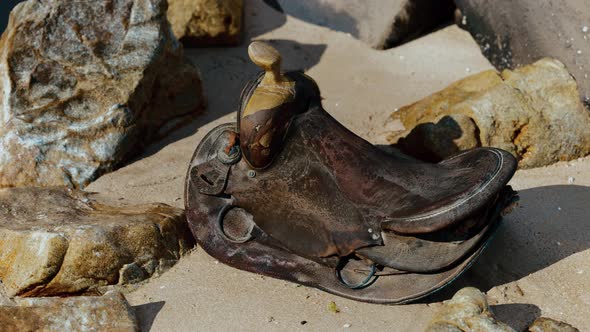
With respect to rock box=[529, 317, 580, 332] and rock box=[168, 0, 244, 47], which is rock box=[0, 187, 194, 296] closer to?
rock box=[529, 317, 580, 332]

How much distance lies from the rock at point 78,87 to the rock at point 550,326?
8.89 feet

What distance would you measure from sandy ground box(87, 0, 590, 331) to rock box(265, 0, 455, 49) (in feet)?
0.34

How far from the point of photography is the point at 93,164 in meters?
5.32

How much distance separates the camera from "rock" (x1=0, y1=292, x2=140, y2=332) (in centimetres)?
392

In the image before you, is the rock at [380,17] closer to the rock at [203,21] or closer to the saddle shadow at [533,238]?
the rock at [203,21]

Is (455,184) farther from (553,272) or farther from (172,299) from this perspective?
(172,299)

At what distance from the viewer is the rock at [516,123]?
527cm

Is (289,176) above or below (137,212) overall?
above

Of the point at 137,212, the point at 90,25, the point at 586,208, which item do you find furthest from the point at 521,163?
the point at 90,25

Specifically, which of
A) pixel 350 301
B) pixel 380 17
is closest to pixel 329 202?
pixel 350 301

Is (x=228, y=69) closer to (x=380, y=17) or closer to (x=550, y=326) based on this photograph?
(x=380, y=17)

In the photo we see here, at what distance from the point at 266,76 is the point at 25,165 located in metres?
1.85

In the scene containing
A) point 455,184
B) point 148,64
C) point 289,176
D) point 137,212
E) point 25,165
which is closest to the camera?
point 455,184

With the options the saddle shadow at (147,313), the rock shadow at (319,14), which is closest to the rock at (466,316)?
the saddle shadow at (147,313)
